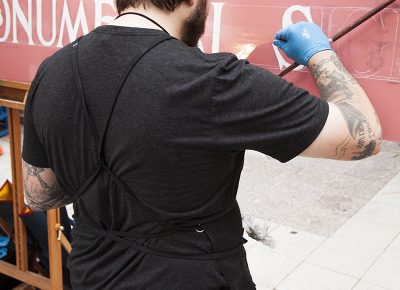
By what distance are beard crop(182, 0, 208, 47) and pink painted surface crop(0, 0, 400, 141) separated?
1.28ft

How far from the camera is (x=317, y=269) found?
3.31 meters

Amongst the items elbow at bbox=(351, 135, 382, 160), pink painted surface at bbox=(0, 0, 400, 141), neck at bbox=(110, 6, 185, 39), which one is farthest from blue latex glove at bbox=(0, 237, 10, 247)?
elbow at bbox=(351, 135, 382, 160)

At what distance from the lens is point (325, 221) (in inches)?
159

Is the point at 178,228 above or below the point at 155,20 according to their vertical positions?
below

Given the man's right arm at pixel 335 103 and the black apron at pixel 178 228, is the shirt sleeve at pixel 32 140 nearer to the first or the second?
the black apron at pixel 178 228

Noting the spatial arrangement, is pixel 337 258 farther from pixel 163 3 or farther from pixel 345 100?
pixel 163 3

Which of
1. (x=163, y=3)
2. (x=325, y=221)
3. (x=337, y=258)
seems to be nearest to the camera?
(x=163, y=3)

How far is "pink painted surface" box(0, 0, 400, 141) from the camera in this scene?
1.39 metres

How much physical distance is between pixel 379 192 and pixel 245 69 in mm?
4038

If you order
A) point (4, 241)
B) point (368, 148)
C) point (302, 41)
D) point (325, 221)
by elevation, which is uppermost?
point (302, 41)

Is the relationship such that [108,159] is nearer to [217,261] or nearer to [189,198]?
[189,198]

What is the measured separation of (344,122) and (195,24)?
437mm

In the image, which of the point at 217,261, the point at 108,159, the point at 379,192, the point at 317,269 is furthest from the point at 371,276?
the point at 108,159

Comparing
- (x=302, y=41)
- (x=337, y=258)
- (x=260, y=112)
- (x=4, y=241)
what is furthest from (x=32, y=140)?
(x=337, y=258)
